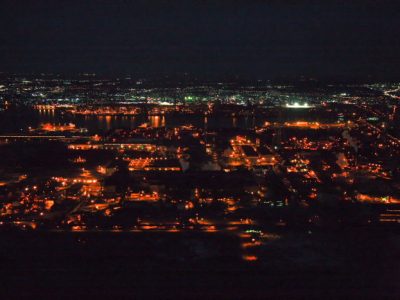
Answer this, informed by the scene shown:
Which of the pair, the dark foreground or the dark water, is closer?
the dark foreground

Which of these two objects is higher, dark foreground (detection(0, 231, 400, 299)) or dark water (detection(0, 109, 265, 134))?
dark foreground (detection(0, 231, 400, 299))

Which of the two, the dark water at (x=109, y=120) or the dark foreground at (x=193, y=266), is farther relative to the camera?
Answer: the dark water at (x=109, y=120)

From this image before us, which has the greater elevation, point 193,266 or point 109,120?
point 193,266

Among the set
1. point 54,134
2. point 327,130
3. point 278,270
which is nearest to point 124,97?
point 54,134

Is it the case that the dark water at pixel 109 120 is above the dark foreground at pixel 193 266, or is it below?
below

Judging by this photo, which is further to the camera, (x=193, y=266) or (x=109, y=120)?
(x=109, y=120)
